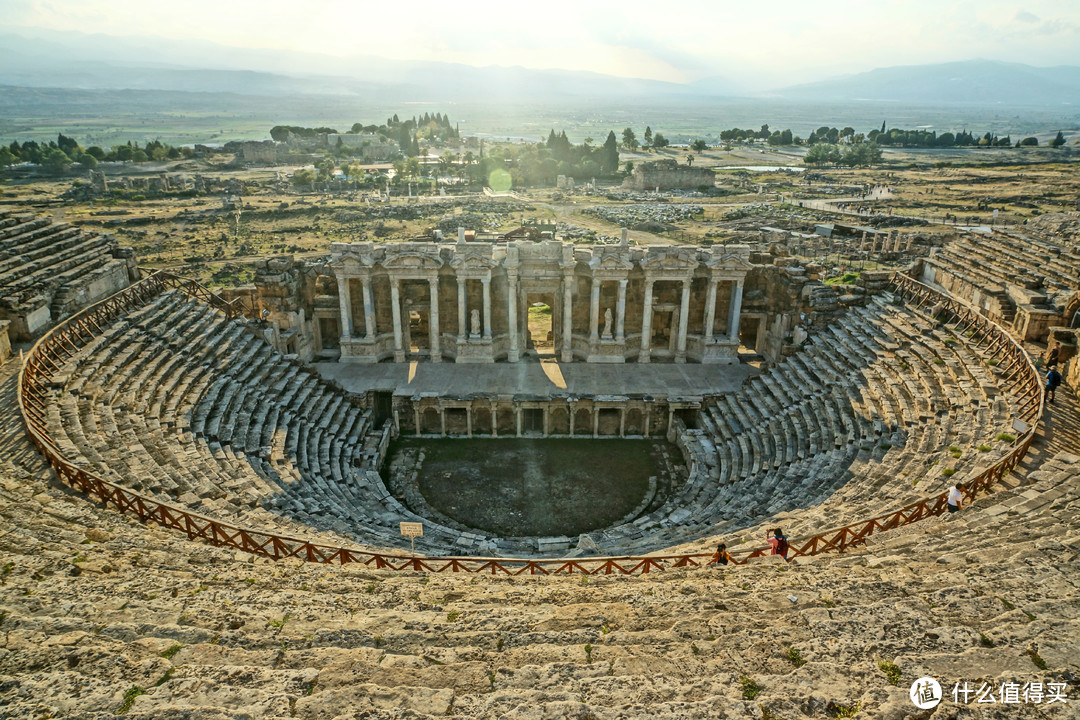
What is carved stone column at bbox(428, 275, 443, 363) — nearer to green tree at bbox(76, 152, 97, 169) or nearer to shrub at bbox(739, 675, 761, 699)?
shrub at bbox(739, 675, 761, 699)

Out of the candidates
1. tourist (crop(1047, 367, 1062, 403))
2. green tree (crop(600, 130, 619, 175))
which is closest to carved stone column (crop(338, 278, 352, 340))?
tourist (crop(1047, 367, 1062, 403))

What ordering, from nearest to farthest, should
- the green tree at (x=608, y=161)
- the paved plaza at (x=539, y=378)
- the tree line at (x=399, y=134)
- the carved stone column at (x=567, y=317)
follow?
the paved plaza at (x=539, y=378)
the carved stone column at (x=567, y=317)
the green tree at (x=608, y=161)
the tree line at (x=399, y=134)

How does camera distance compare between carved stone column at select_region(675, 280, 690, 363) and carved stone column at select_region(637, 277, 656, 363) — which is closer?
carved stone column at select_region(675, 280, 690, 363)

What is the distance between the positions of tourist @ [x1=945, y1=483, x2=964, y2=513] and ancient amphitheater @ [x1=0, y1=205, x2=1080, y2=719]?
0.24 m

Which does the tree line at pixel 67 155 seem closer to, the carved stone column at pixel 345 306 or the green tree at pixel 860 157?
the carved stone column at pixel 345 306

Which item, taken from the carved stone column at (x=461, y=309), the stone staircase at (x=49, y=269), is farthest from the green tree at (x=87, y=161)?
the carved stone column at (x=461, y=309)

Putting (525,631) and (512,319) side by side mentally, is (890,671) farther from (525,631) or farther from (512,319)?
(512,319)

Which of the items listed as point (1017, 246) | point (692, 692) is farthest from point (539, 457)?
point (1017, 246)

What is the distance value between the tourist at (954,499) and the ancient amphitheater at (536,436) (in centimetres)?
24

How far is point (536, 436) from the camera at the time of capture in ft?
85.6

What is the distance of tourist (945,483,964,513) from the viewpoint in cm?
1298

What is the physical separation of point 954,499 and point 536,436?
15.4 meters

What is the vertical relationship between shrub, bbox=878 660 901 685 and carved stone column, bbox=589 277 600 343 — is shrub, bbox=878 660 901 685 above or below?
above

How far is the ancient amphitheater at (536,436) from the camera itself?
7914 mm
